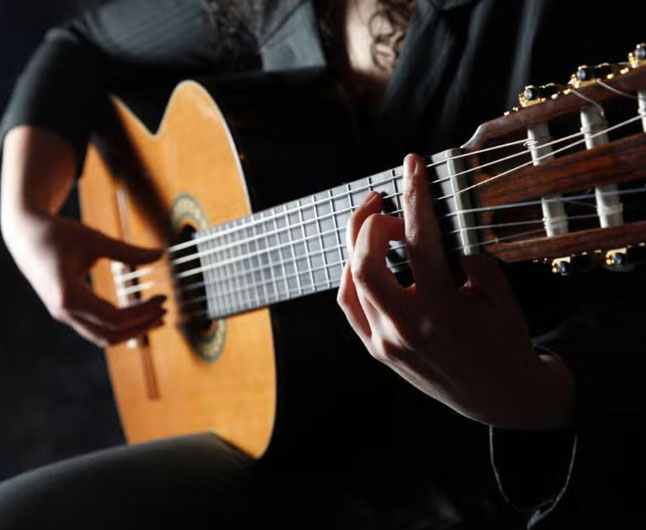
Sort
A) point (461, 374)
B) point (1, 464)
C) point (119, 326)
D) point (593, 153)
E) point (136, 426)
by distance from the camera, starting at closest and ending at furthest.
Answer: point (593, 153) → point (461, 374) → point (119, 326) → point (136, 426) → point (1, 464)

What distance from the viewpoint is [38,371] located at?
1561 millimetres

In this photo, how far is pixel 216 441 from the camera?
1074mm

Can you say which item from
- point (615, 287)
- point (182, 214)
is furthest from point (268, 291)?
point (615, 287)

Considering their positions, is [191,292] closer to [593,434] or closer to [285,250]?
[285,250]

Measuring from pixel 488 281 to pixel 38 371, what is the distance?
1.17 meters

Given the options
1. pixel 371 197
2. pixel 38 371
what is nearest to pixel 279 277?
pixel 371 197

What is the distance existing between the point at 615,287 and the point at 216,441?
22.6 inches

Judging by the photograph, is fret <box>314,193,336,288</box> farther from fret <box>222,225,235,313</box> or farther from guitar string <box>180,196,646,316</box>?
fret <box>222,225,235,313</box>

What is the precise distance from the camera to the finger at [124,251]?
1.16 metres

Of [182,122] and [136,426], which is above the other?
[182,122]

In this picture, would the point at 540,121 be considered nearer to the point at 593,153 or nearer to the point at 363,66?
the point at 593,153

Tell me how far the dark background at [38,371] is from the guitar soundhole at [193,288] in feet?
1.78

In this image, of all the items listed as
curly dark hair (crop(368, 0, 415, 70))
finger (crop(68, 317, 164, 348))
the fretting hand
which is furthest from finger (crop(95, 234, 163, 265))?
the fretting hand

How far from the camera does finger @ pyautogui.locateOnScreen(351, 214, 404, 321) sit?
63 cm
